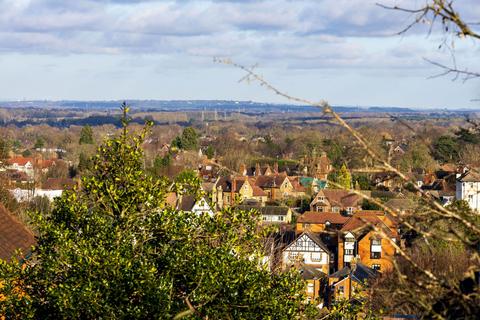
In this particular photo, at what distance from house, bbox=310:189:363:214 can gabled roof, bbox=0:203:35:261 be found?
89.7 ft

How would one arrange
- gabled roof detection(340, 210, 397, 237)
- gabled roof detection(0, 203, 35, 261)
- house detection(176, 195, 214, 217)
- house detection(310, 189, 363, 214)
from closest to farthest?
gabled roof detection(340, 210, 397, 237) < house detection(176, 195, 214, 217) < gabled roof detection(0, 203, 35, 261) < house detection(310, 189, 363, 214)

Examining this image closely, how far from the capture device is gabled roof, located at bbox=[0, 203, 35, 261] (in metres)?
12.2

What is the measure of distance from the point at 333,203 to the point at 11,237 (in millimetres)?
29014

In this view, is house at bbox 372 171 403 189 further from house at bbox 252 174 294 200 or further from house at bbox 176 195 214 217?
house at bbox 252 174 294 200

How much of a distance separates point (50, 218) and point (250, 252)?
2.00 metres

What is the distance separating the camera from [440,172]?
51406 mm

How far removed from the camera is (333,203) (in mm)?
40344

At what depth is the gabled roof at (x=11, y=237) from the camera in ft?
40.1

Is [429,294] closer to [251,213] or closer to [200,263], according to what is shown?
[200,263]

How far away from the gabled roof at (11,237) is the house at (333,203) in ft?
89.7

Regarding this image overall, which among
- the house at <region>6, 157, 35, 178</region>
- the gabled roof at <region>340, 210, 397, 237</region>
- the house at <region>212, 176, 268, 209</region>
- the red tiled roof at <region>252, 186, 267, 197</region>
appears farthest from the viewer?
the house at <region>6, 157, 35, 178</region>

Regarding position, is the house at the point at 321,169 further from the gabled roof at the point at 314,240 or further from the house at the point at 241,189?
the house at the point at 241,189

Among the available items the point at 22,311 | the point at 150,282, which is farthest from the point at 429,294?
the point at 22,311

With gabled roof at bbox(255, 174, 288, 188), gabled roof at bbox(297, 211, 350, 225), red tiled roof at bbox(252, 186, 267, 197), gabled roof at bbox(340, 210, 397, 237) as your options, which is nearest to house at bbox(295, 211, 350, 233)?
gabled roof at bbox(297, 211, 350, 225)
